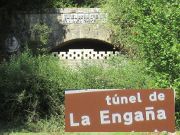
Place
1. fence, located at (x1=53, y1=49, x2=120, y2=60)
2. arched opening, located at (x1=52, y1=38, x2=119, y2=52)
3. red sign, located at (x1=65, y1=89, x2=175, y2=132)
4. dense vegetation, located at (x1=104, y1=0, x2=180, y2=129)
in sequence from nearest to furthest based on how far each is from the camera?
red sign, located at (x1=65, y1=89, x2=175, y2=132)
dense vegetation, located at (x1=104, y1=0, x2=180, y2=129)
fence, located at (x1=53, y1=49, x2=120, y2=60)
arched opening, located at (x1=52, y1=38, x2=119, y2=52)

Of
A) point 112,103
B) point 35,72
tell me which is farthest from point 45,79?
point 112,103

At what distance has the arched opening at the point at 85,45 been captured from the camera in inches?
903

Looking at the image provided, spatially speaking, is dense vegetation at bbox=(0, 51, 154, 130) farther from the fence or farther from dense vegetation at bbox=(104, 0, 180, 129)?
the fence

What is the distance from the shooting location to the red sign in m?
7.28

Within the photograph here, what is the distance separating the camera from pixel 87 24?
22.6 m

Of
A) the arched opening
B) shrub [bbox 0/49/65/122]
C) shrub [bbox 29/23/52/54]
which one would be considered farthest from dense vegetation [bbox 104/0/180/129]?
the arched opening

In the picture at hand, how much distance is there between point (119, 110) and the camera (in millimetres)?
7332

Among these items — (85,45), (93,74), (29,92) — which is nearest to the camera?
(29,92)

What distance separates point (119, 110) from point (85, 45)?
54.2ft

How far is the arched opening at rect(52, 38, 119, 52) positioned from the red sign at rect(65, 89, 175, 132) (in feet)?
50.5

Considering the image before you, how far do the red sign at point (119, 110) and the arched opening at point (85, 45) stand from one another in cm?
1538

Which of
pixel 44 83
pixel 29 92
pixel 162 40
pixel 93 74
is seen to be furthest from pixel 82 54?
pixel 162 40

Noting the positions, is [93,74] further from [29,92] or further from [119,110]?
[119,110]

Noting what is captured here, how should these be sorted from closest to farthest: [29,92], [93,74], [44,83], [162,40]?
1. [162,40]
2. [29,92]
3. [44,83]
4. [93,74]
